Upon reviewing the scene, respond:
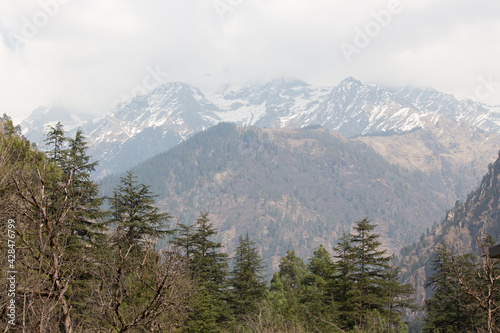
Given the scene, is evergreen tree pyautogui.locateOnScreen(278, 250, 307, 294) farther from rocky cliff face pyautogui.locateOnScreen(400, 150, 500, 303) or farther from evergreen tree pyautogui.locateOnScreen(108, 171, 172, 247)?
rocky cliff face pyautogui.locateOnScreen(400, 150, 500, 303)

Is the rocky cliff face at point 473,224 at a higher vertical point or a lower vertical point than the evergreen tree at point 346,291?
→ higher

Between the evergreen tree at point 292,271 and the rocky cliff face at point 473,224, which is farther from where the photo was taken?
the rocky cliff face at point 473,224

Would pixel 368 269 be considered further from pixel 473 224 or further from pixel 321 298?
pixel 473 224

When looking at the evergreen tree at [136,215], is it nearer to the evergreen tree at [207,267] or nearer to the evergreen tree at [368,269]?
the evergreen tree at [207,267]

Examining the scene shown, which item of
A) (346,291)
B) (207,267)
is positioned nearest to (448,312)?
(346,291)

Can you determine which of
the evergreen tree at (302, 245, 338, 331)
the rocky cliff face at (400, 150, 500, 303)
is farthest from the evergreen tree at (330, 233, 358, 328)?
the rocky cliff face at (400, 150, 500, 303)

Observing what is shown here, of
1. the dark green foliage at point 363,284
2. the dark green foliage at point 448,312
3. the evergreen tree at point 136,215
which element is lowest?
the dark green foliage at point 448,312

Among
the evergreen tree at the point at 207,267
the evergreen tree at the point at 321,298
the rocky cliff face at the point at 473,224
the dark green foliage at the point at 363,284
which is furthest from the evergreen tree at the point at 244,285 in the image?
the rocky cliff face at the point at 473,224

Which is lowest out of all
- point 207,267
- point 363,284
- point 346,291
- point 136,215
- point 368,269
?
point 346,291

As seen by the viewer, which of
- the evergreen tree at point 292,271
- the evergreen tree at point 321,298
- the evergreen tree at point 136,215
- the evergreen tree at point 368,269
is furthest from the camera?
the evergreen tree at point 292,271

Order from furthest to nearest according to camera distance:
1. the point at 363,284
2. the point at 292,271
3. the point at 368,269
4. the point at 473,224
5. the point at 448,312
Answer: the point at 473,224 → the point at 292,271 → the point at 368,269 → the point at 363,284 → the point at 448,312

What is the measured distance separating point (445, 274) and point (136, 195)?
87.7 feet

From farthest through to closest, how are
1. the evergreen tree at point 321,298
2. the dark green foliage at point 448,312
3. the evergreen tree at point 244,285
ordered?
1. the evergreen tree at point 244,285
2. the dark green foliage at point 448,312
3. the evergreen tree at point 321,298

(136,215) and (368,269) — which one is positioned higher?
(136,215)
